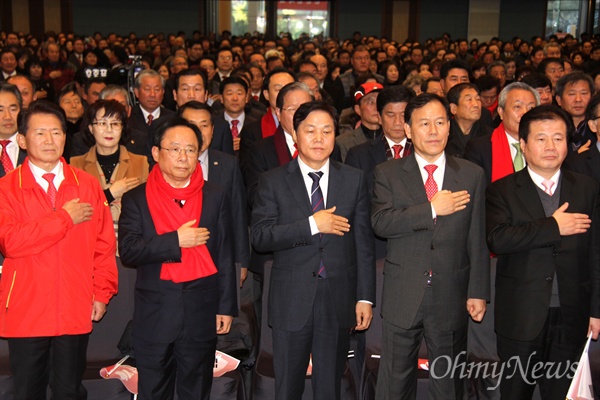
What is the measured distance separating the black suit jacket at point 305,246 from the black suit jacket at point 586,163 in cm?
115

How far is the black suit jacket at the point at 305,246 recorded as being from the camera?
3250 mm

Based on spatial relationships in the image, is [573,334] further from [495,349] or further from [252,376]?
[252,376]

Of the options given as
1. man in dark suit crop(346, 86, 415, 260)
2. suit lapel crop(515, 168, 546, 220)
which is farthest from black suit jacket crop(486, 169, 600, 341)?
man in dark suit crop(346, 86, 415, 260)

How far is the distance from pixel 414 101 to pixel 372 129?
1.42 metres

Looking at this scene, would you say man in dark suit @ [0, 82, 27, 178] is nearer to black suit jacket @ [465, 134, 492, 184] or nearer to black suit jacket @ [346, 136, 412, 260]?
black suit jacket @ [346, 136, 412, 260]

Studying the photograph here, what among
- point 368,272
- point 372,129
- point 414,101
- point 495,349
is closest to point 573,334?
point 495,349

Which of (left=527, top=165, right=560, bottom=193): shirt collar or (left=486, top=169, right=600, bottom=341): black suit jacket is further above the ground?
(left=527, top=165, right=560, bottom=193): shirt collar

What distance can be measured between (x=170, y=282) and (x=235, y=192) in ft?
2.72

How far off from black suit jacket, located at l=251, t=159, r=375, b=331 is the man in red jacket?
78 cm

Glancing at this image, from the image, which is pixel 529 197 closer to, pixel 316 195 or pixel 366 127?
pixel 316 195

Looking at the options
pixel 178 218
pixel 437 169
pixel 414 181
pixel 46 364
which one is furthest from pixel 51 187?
pixel 437 169

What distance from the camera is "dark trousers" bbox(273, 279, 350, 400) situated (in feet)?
10.7

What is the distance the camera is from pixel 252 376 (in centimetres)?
382

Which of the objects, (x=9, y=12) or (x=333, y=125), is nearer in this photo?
(x=333, y=125)
